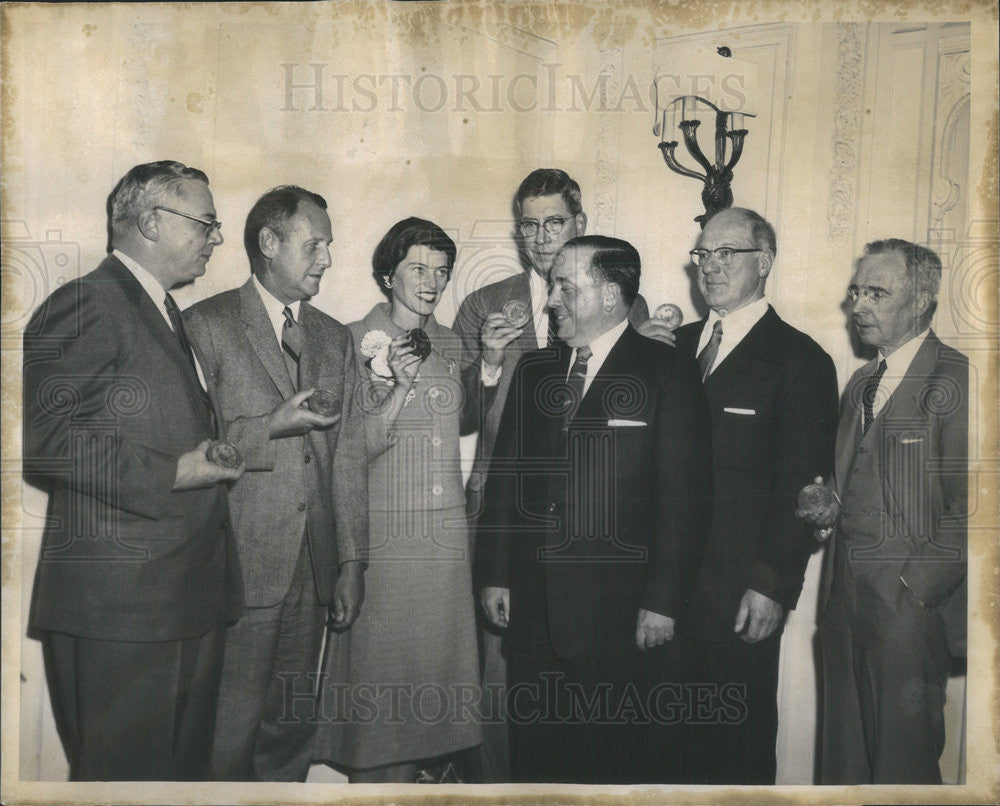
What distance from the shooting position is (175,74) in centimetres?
426

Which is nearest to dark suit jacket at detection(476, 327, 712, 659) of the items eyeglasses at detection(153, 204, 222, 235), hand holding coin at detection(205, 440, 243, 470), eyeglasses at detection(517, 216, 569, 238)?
eyeglasses at detection(517, 216, 569, 238)

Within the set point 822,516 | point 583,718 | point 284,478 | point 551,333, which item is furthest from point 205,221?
point 822,516

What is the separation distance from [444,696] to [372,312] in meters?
1.62

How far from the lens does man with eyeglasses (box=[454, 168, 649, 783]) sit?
13.9 feet

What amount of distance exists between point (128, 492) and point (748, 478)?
2512mm

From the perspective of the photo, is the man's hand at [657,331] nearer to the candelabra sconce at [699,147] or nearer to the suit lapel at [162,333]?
the candelabra sconce at [699,147]

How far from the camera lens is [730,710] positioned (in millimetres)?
4230

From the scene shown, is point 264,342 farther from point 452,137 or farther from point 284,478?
point 452,137

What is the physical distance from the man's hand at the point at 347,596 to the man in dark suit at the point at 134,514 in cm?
39

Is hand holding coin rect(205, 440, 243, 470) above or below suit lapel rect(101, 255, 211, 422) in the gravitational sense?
below

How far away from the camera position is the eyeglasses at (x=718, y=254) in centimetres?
425

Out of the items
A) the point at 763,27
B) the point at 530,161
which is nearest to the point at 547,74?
the point at 530,161

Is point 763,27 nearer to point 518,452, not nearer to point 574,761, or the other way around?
point 518,452

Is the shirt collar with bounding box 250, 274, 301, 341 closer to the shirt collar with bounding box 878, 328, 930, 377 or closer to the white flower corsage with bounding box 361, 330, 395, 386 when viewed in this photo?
the white flower corsage with bounding box 361, 330, 395, 386
